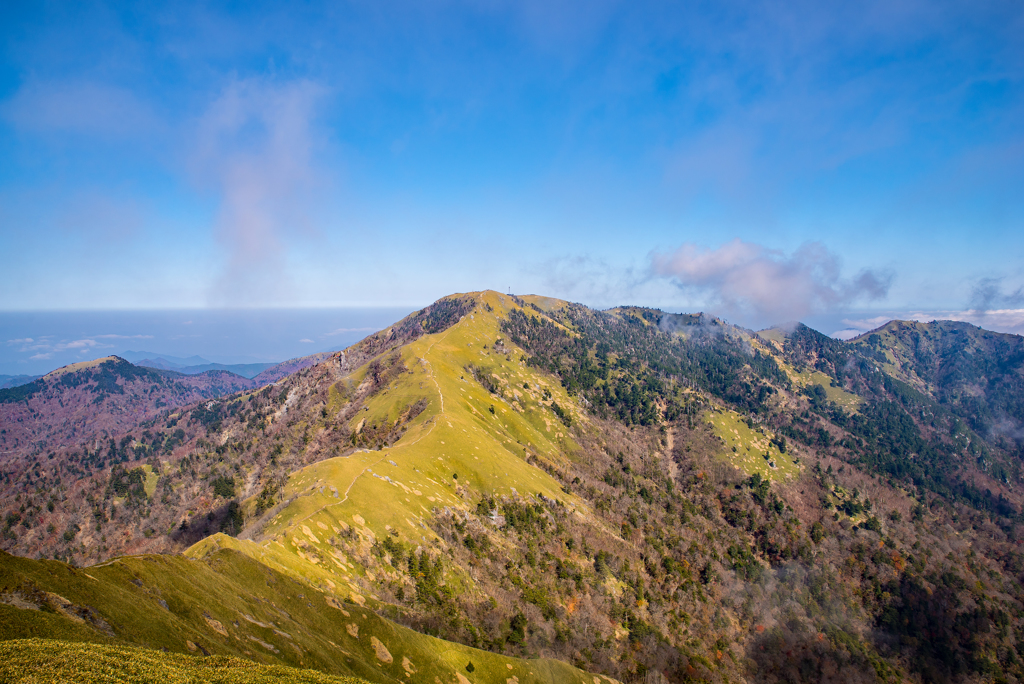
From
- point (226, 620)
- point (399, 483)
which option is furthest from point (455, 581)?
point (226, 620)

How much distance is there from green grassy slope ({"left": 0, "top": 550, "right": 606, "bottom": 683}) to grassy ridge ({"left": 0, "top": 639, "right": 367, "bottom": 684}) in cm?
316

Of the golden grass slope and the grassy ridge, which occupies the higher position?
the grassy ridge

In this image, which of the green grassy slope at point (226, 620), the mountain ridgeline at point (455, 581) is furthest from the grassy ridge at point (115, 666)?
the green grassy slope at point (226, 620)

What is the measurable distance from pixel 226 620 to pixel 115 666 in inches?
903

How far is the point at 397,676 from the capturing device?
55.6 m

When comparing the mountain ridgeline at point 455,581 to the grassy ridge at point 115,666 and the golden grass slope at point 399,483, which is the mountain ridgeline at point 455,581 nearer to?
the golden grass slope at point 399,483

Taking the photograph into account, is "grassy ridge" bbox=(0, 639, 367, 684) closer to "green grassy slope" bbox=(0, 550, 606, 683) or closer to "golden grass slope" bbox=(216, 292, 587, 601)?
"green grassy slope" bbox=(0, 550, 606, 683)

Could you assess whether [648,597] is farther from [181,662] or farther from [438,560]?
[181,662]

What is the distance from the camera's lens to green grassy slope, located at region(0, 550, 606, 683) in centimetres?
3155

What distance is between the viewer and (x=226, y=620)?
→ 4569 cm

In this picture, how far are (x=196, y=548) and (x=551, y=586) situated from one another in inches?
3741

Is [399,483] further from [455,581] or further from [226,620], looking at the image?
[226,620]

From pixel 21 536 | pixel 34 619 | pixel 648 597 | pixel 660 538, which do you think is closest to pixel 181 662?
pixel 34 619

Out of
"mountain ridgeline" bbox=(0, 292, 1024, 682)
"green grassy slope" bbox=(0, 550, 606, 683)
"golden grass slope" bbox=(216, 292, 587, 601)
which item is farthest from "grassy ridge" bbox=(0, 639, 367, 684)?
"golden grass slope" bbox=(216, 292, 587, 601)
